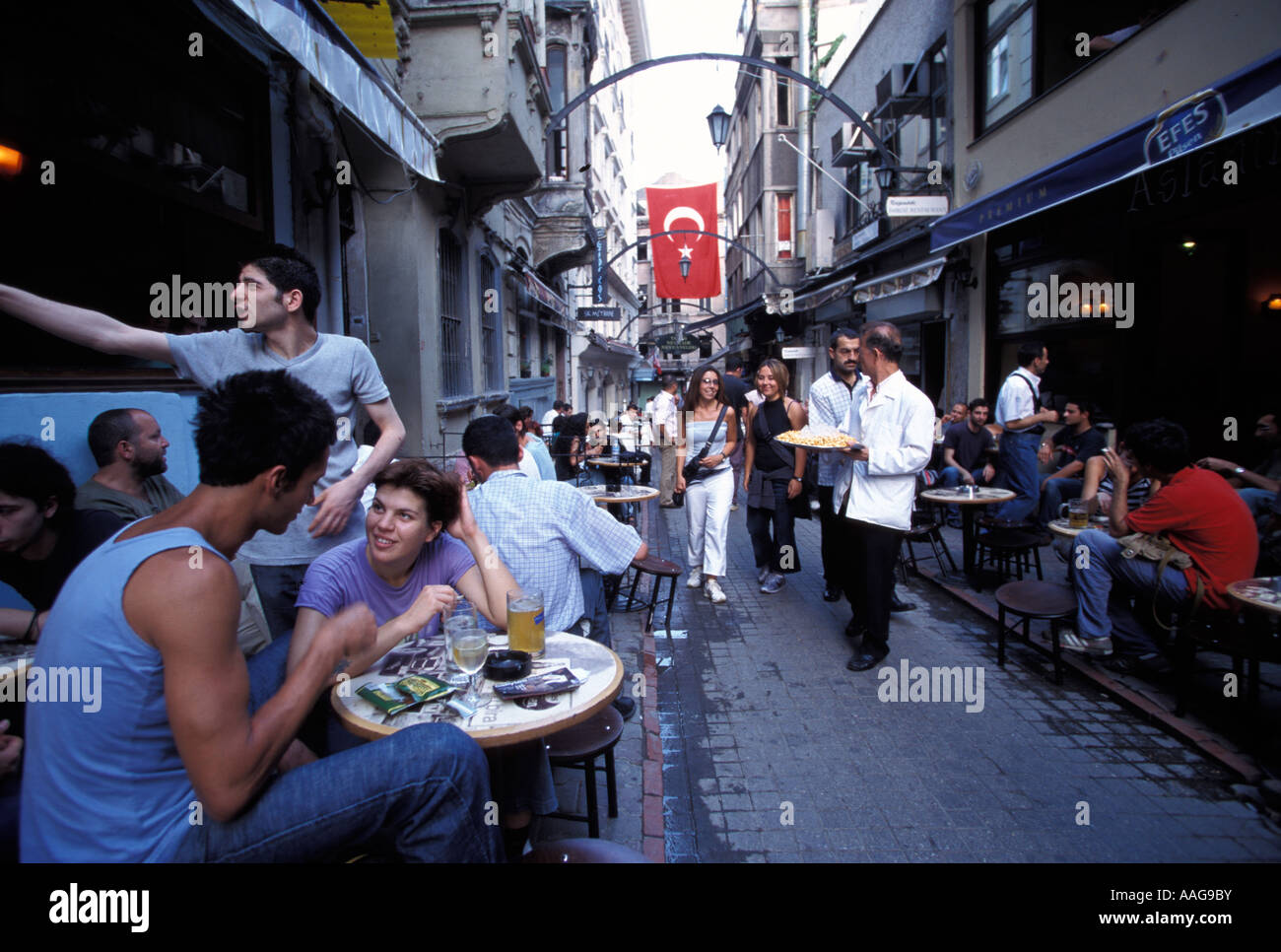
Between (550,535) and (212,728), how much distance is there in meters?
1.90

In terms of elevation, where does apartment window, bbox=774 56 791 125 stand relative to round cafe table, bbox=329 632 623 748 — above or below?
above

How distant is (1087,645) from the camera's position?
15.0ft

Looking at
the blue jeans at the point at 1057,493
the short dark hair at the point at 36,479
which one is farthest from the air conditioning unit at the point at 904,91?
the short dark hair at the point at 36,479

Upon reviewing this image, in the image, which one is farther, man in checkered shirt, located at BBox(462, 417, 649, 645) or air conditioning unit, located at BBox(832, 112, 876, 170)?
air conditioning unit, located at BBox(832, 112, 876, 170)

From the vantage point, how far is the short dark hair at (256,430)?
1640mm

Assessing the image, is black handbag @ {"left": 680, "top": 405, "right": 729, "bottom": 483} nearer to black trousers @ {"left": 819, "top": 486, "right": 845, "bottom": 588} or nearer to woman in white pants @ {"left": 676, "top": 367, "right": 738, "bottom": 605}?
woman in white pants @ {"left": 676, "top": 367, "right": 738, "bottom": 605}

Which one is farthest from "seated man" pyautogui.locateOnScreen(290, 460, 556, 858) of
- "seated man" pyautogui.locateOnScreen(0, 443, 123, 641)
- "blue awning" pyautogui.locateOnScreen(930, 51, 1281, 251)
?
"blue awning" pyautogui.locateOnScreen(930, 51, 1281, 251)

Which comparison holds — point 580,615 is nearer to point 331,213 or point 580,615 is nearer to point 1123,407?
point 331,213

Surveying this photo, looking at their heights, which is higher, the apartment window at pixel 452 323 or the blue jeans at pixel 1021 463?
the apartment window at pixel 452 323

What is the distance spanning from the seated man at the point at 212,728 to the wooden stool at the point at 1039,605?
3714 mm

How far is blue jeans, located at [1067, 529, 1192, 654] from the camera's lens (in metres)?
4.32

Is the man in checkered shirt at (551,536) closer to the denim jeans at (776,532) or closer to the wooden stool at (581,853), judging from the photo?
the wooden stool at (581,853)

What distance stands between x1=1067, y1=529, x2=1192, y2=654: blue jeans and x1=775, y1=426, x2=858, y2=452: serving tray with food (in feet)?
5.02
